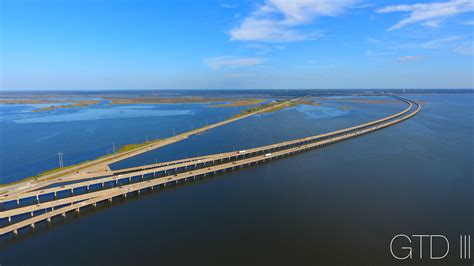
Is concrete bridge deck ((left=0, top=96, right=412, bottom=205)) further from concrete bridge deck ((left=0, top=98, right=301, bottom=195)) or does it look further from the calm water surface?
the calm water surface

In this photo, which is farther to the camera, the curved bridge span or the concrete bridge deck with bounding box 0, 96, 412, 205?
the concrete bridge deck with bounding box 0, 96, 412, 205

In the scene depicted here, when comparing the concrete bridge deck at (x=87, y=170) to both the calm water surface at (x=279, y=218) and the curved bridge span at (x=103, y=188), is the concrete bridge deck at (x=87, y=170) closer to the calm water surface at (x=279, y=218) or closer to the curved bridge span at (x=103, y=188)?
the curved bridge span at (x=103, y=188)

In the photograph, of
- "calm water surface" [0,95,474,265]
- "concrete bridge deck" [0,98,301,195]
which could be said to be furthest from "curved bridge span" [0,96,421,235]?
"calm water surface" [0,95,474,265]

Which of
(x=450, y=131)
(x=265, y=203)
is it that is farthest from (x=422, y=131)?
(x=265, y=203)

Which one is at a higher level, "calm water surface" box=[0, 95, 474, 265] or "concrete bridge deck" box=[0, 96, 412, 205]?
"concrete bridge deck" box=[0, 96, 412, 205]

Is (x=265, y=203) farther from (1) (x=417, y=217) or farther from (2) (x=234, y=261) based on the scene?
(1) (x=417, y=217)

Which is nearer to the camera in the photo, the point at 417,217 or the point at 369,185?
the point at 417,217

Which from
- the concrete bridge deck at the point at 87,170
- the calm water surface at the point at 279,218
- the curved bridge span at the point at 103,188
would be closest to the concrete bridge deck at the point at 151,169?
the curved bridge span at the point at 103,188

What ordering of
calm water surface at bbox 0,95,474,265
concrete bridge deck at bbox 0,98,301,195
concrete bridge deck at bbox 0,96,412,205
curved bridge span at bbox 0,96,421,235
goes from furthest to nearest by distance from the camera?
concrete bridge deck at bbox 0,98,301,195, concrete bridge deck at bbox 0,96,412,205, curved bridge span at bbox 0,96,421,235, calm water surface at bbox 0,95,474,265

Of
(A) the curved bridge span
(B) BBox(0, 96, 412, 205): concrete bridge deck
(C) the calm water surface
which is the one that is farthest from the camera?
(B) BBox(0, 96, 412, 205): concrete bridge deck
